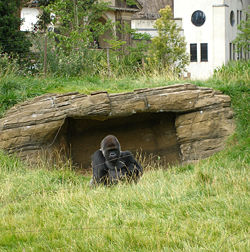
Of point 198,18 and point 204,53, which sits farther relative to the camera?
point 198,18

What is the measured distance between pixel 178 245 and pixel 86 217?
1551mm

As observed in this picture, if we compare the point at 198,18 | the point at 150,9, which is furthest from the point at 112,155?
the point at 150,9

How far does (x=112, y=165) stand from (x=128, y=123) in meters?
6.29

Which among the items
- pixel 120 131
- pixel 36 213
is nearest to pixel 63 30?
pixel 120 131

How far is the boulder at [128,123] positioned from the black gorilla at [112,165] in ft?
4.80

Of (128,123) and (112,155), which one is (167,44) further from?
(112,155)

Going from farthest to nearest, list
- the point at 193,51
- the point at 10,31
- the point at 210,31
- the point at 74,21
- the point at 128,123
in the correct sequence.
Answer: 1. the point at 193,51
2. the point at 210,31
3. the point at 74,21
4. the point at 10,31
5. the point at 128,123

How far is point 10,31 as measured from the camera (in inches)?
631

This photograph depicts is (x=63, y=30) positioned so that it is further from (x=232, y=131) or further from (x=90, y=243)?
(x=90, y=243)

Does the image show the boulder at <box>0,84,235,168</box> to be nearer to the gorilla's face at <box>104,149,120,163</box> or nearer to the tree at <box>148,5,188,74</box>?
the gorilla's face at <box>104,149,120,163</box>

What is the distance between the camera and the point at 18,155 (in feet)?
36.1

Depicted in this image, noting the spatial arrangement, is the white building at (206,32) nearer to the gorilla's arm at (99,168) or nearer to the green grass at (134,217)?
the gorilla's arm at (99,168)

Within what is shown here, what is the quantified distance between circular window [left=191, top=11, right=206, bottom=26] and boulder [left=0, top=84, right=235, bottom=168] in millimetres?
32187

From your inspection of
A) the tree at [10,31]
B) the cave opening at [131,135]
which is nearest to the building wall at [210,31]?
the tree at [10,31]
